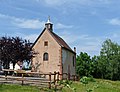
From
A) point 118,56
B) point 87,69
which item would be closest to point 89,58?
point 87,69

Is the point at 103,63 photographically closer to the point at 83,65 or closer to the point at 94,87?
the point at 83,65

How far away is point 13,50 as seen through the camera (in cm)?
4028

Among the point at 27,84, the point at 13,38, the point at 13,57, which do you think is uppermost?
the point at 13,38

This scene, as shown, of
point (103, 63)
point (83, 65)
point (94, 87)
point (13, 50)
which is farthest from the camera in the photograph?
point (103, 63)

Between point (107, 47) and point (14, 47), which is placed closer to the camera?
point (14, 47)

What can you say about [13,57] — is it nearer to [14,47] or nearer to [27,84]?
[14,47]

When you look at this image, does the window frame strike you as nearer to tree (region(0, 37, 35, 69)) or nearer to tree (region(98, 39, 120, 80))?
tree (region(0, 37, 35, 69))

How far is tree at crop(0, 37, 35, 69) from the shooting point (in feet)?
131

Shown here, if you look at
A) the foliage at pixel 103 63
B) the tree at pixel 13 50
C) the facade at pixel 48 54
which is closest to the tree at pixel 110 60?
the foliage at pixel 103 63

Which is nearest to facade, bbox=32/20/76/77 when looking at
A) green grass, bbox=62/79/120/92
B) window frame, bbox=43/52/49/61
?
window frame, bbox=43/52/49/61

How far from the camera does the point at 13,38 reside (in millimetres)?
41438

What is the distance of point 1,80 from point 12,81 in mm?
879

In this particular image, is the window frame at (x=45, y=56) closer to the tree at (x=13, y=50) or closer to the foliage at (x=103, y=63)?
the tree at (x=13, y=50)

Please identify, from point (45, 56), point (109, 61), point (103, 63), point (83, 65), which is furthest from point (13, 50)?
point (109, 61)
